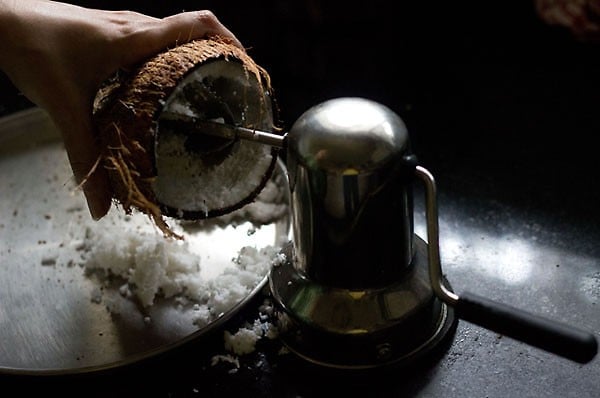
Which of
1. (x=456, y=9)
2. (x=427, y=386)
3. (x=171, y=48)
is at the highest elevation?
(x=171, y=48)

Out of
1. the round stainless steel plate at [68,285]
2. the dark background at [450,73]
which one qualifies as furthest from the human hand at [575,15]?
the round stainless steel plate at [68,285]

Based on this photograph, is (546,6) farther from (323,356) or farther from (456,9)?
(323,356)

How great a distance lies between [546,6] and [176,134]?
0.64 metres

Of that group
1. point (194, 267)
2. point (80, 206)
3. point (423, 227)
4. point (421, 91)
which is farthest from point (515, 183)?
point (80, 206)

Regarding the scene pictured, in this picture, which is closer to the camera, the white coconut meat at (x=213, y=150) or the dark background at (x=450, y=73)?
the white coconut meat at (x=213, y=150)

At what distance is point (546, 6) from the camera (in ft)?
3.67

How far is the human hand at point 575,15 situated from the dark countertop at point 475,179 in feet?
0.10

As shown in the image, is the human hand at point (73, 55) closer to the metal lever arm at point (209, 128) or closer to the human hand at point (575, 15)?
the metal lever arm at point (209, 128)

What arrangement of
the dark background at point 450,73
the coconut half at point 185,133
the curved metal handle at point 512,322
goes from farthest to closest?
the dark background at point 450,73, the coconut half at point 185,133, the curved metal handle at point 512,322

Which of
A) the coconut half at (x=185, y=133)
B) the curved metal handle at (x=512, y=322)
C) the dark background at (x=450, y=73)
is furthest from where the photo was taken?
the dark background at (x=450, y=73)

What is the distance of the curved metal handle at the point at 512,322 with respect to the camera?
0.58 meters

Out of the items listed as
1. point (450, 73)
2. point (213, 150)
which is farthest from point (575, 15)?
point (213, 150)

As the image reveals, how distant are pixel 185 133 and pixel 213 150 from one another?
0.12ft

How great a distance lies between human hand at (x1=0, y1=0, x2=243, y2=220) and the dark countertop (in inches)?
8.5
